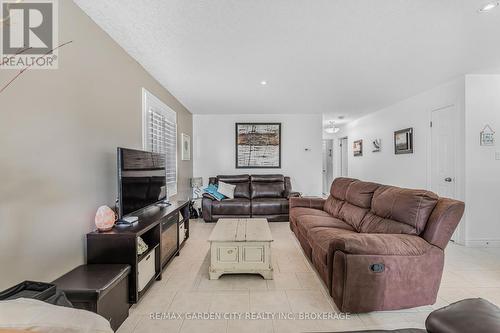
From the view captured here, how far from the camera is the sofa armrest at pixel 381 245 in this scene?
6.10 ft

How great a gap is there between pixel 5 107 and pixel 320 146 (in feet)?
18.8

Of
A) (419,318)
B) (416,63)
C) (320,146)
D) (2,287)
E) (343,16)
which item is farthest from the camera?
(320,146)

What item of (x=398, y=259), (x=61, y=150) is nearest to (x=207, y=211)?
(x=61, y=150)

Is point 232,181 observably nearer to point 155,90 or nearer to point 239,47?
point 155,90

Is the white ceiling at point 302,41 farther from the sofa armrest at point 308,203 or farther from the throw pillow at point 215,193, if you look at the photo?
the throw pillow at point 215,193

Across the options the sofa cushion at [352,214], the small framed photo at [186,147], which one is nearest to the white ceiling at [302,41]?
the small framed photo at [186,147]

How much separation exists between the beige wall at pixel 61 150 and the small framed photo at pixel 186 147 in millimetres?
2515

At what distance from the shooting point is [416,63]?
3.02 metres

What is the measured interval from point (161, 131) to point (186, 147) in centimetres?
159

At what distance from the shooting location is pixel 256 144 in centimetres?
611

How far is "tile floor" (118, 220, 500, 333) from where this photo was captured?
6.03 feet

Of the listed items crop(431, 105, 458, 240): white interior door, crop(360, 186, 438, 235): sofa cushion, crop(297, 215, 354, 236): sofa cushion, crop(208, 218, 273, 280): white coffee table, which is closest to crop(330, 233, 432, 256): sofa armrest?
crop(360, 186, 438, 235): sofa cushion

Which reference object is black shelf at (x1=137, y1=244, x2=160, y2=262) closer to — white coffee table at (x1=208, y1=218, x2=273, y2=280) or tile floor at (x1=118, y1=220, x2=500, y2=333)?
tile floor at (x1=118, y1=220, x2=500, y2=333)

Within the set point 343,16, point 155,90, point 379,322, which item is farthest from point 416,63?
point 155,90
